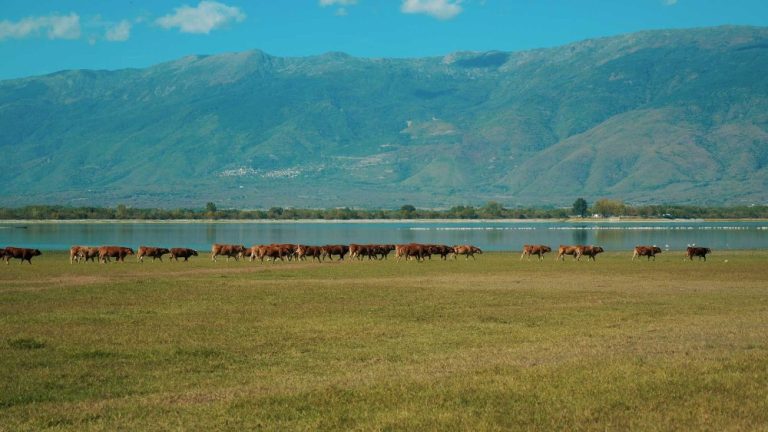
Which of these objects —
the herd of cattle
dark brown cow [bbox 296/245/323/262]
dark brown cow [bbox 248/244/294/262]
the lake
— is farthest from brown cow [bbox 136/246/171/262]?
the lake

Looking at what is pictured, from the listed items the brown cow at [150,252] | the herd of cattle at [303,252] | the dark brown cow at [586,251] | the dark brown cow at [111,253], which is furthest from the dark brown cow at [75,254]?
the dark brown cow at [586,251]

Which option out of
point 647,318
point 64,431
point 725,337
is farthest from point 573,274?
point 64,431

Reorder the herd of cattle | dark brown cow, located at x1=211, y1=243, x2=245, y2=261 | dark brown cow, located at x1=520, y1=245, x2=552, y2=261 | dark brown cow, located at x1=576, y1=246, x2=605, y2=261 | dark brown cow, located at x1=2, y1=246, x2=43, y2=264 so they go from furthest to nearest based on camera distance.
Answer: dark brown cow, located at x1=520, y1=245, x2=552, y2=261 < dark brown cow, located at x1=211, y1=243, x2=245, y2=261 < dark brown cow, located at x1=576, y1=246, x2=605, y2=261 < the herd of cattle < dark brown cow, located at x1=2, y1=246, x2=43, y2=264

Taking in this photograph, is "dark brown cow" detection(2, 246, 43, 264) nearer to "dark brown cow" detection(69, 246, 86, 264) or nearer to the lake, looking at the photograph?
"dark brown cow" detection(69, 246, 86, 264)

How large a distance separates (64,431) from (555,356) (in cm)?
791

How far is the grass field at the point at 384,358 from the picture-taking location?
36.8 ft

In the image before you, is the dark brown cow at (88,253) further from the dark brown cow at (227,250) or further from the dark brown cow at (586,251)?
the dark brown cow at (586,251)

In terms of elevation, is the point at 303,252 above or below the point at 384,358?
above

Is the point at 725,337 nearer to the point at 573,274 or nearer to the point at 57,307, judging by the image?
the point at 57,307

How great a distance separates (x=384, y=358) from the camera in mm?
15750

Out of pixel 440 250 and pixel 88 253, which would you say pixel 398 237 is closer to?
pixel 440 250

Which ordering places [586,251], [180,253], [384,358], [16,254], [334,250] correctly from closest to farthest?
1. [384,358]
2. [16,254]
3. [180,253]
4. [586,251]
5. [334,250]

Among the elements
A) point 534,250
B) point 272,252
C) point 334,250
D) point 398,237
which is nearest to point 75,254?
point 272,252

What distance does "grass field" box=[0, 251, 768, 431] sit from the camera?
→ 11227 mm
